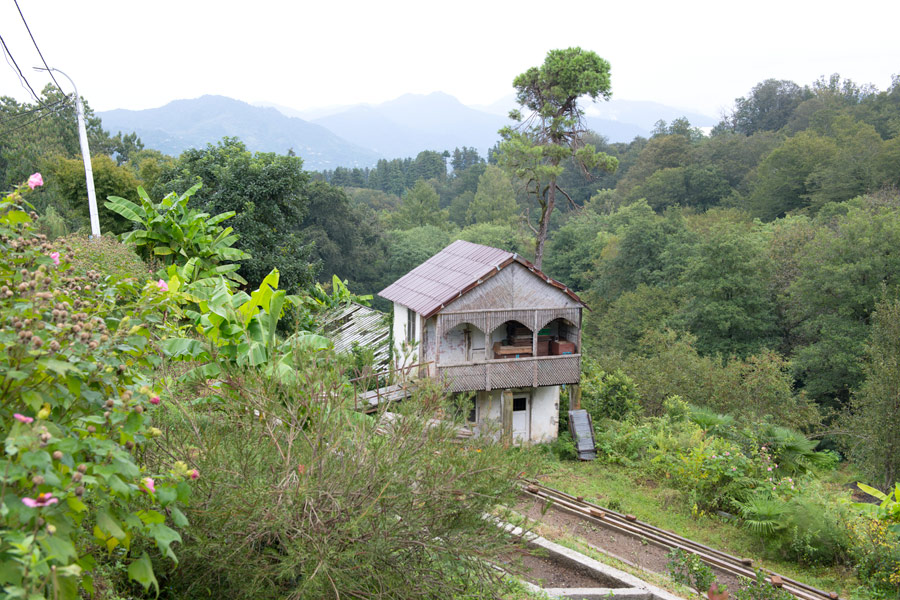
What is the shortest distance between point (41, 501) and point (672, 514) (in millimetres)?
12836

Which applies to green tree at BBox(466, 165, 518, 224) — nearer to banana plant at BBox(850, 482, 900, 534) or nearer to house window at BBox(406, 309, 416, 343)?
house window at BBox(406, 309, 416, 343)

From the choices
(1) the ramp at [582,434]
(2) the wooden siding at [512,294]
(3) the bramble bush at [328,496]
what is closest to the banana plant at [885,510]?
(1) the ramp at [582,434]

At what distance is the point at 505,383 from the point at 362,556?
12300 mm

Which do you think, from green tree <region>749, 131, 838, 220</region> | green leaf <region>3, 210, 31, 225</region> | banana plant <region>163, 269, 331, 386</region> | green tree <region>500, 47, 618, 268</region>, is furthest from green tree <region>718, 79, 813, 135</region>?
green leaf <region>3, 210, 31, 225</region>

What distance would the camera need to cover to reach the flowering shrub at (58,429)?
263 centimetres

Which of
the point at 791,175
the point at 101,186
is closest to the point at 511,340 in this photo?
the point at 101,186

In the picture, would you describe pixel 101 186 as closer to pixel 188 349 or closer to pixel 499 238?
pixel 188 349

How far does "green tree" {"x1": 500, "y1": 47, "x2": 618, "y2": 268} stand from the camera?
25609 millimetres

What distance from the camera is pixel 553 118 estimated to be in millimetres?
26875

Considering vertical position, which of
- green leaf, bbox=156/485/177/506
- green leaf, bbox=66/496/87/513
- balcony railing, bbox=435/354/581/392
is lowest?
balcony railing, bbox=435/354/581/392

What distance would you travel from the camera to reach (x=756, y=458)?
45.8ft

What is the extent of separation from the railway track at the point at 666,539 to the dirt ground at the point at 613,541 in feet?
0.34

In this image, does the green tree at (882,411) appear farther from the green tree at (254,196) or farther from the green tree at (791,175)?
the green tree at (791,175)

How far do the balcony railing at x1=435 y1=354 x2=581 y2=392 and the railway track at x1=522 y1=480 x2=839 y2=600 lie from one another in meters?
4.08
